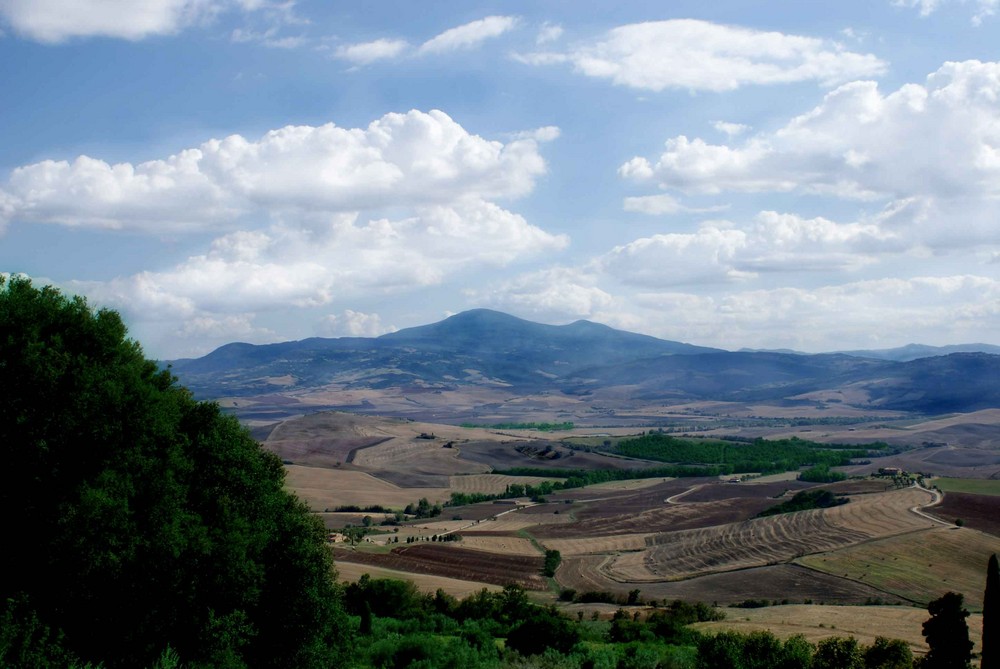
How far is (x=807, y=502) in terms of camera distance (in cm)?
10594

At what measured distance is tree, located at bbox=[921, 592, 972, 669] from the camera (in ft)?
88.7

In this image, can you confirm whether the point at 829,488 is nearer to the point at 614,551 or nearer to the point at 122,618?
the point at 614,551

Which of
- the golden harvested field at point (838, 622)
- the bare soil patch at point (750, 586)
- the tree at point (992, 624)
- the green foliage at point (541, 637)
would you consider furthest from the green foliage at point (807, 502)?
the tree at point (992, 624)

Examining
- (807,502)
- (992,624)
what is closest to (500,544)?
(807,502)

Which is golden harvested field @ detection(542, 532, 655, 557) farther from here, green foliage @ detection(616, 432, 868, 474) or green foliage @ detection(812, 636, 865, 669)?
green foliage @ detection(616, 432, 868, 474)

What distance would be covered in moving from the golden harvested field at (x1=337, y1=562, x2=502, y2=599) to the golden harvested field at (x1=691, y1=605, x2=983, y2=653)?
18282mm

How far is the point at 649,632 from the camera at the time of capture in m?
37.7

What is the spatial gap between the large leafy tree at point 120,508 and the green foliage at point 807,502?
88666 millimetres

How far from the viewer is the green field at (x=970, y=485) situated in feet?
360

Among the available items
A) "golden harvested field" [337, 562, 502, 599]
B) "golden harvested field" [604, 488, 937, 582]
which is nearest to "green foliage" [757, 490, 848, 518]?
"golden harvested field" [604, 488, 937, 582]

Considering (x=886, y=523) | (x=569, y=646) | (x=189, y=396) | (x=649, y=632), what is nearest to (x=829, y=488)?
(x=886, y=523)

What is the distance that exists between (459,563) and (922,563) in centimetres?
3871

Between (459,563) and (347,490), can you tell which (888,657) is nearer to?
(459,563)

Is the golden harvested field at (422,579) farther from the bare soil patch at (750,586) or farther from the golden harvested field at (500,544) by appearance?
the golden harvested field at (500,544)
